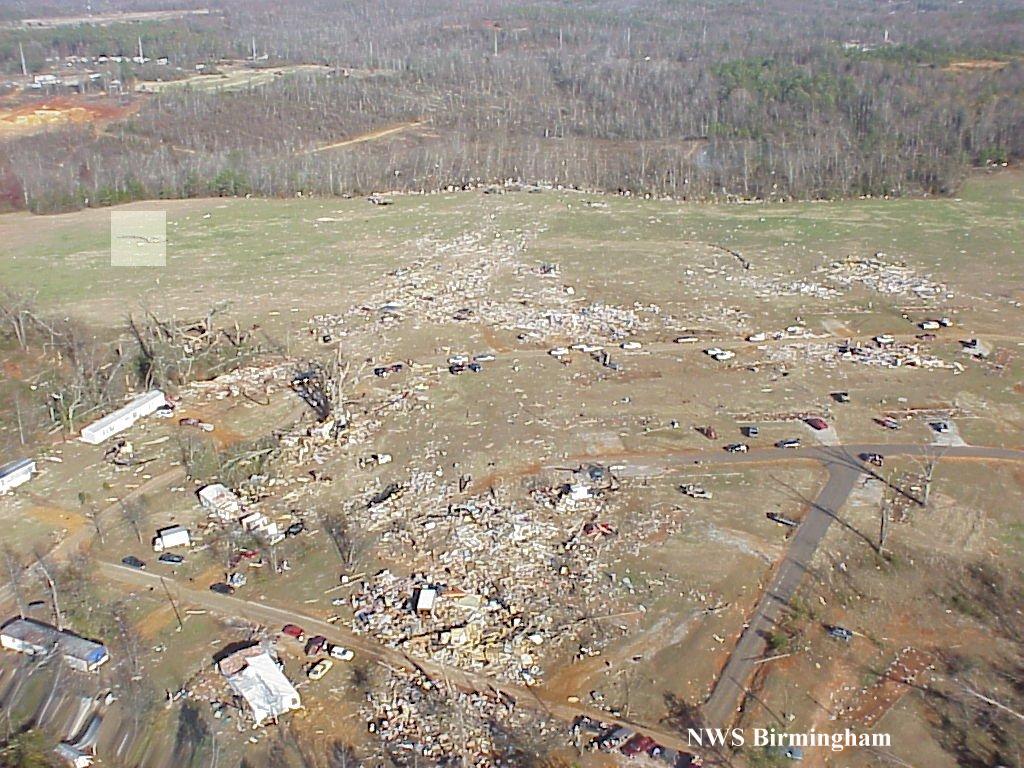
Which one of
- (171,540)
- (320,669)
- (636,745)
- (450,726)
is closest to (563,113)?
(171,540)

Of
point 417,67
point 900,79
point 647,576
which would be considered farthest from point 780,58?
point 647,576

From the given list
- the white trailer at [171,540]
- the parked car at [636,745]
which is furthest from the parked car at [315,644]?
the parked car at [636,745]

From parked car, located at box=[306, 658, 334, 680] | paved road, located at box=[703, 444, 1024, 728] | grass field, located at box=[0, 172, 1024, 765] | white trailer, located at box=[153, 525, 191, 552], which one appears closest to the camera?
paved road, located at box=[703, 444, 1024, 728]

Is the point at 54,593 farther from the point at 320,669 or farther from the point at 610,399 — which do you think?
the point at 610,399

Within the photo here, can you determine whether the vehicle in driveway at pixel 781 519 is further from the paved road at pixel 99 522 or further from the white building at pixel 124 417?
the white building at pixel 124 417

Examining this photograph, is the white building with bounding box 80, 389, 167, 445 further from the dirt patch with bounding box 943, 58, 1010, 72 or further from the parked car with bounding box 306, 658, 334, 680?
the dirt patch with bounding box 943, 58, 1010, 72

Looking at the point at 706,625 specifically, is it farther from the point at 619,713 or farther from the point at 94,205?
the point at 94,205

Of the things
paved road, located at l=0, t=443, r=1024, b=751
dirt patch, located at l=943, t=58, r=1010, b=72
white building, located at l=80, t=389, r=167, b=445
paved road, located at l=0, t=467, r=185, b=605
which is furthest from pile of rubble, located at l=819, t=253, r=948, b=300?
dirt patch, located at l=943, t=58, r=1010, b=72
